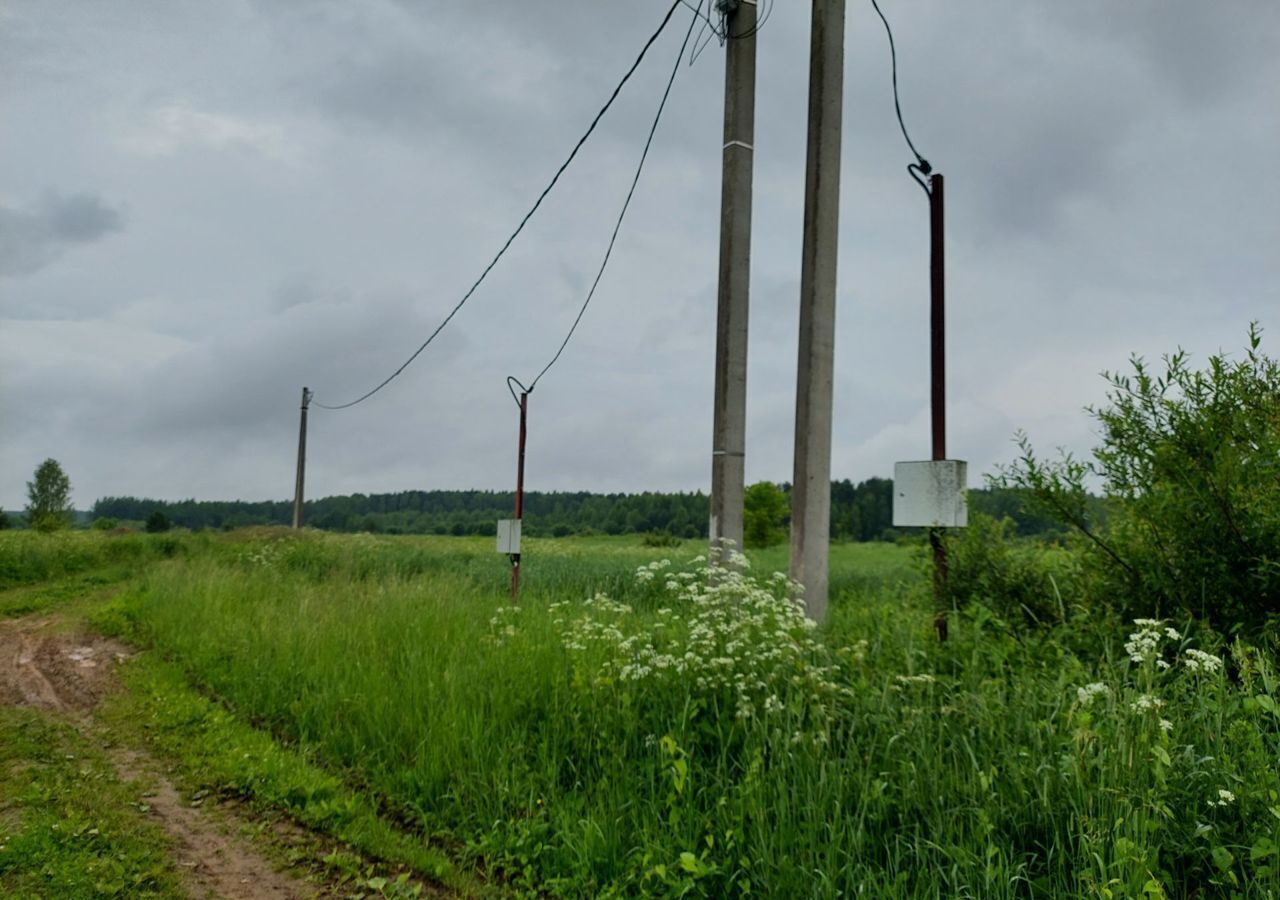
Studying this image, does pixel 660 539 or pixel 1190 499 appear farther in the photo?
pixel 660 539

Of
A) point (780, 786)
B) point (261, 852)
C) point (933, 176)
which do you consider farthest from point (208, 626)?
point (933, 176)

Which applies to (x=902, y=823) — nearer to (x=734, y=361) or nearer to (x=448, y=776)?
(x=448, y=776)

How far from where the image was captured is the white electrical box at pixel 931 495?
5.78 metres

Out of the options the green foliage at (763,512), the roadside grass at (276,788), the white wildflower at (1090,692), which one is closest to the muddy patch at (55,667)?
the roadside grass at (276,788)

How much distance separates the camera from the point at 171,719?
7.21 meters

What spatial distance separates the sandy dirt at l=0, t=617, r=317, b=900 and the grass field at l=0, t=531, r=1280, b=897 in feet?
2.14

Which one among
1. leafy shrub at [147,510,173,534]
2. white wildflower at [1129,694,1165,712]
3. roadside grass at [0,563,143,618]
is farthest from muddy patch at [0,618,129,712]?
leafy shrub at [147,510,173,534]

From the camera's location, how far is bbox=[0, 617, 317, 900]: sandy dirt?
14.3 ft

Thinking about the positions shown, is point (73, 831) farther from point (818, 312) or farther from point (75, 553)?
point (75, 553)

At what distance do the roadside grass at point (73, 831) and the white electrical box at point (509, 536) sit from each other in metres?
5.40

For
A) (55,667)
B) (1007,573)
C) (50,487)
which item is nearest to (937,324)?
(1007,573)

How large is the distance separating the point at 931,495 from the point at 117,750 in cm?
648

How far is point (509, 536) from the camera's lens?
446 inches

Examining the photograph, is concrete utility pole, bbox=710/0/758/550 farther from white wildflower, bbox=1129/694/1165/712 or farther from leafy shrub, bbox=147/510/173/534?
leafy shrub, bbox=147/510/173/534
